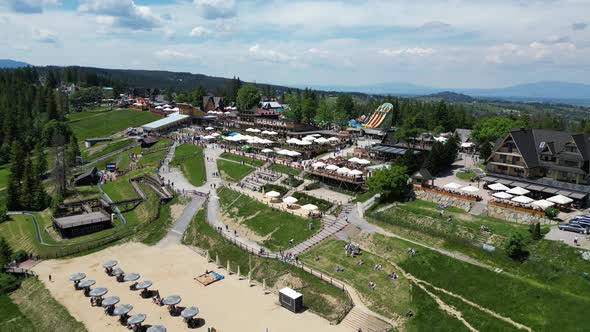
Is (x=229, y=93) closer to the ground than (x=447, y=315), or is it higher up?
higher up

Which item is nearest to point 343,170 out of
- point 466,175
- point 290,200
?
point 290,200

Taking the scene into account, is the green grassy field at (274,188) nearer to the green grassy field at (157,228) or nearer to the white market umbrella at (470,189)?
the green grassy field at (157,228)

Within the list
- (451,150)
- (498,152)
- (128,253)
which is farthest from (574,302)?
(128,253)

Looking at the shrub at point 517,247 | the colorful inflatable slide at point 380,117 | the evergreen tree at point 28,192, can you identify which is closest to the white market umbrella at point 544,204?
the shrub at point 517,247

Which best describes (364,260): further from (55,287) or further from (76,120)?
(76,120)

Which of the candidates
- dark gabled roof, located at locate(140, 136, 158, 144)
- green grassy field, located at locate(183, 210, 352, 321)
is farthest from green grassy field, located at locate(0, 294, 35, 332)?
dark gabled roof, located at locate(140, 136, 158, 144)
